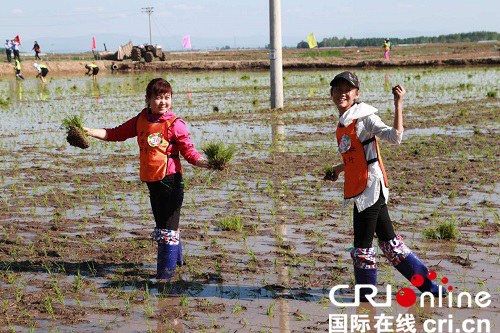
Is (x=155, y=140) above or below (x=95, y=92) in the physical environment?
above

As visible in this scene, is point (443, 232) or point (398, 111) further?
point (443, 232)

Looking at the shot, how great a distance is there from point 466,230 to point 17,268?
4.04m

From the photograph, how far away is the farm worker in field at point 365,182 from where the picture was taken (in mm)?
4828

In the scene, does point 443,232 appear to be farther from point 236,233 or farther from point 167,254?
point 167,254

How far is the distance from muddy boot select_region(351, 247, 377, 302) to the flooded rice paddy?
6.2 inches

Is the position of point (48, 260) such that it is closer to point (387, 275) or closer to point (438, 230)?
point (387, 275)

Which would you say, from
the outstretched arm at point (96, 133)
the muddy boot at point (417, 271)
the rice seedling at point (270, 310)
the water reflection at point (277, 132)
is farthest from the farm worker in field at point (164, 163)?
the water reflection at point (277, 132)

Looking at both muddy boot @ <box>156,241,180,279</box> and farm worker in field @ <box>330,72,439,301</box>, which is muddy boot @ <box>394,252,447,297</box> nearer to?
farm worker in field @ <box>330,72,439,301</box>

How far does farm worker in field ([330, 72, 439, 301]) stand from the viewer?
190 inches

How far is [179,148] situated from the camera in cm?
565

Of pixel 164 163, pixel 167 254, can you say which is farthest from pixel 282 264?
pixel 164 163

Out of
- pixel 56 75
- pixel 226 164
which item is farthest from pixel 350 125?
pixel 56 75

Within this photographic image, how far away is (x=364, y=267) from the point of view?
4941mm

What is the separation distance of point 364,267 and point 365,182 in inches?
23.7
